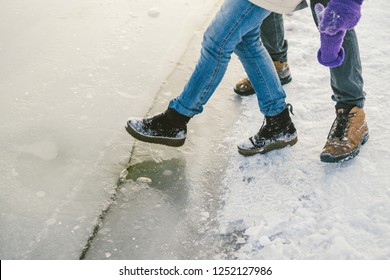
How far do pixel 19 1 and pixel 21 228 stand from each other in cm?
224

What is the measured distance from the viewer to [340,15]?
164 cm

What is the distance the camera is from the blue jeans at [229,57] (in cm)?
175

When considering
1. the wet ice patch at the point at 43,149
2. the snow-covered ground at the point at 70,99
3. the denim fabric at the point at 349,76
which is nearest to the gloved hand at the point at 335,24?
the denim fabric at the point at 349,76

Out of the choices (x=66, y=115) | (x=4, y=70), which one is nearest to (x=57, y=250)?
(x=66, y=115)

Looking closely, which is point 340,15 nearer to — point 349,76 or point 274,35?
point 349,76

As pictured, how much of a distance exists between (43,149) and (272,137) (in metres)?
1.12

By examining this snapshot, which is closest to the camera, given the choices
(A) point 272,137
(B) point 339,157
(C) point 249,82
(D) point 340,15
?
(D) point 340,15

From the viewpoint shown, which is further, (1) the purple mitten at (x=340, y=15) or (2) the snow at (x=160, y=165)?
(2) the snow at (x=160, y=165)

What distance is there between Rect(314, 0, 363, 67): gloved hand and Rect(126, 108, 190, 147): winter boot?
0.68 meters

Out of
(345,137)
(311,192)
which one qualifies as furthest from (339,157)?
(311,192)

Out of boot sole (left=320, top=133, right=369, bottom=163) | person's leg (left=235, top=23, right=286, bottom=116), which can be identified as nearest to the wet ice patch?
person's leg (left=235, top=23, right=286, bottom=116)

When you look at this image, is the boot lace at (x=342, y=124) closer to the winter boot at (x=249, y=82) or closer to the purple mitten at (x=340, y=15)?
the purple mitten at (x=340, y=15)

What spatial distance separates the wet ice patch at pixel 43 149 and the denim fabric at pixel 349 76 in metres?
1.36

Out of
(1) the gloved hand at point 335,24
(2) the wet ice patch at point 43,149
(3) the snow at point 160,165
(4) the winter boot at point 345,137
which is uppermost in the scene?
(1) the gloved hand at point 335,24
